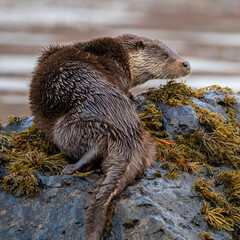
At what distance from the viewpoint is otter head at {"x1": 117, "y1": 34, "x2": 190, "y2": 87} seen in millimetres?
5062

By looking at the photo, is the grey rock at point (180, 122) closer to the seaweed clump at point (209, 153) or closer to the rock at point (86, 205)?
the seaweed clump at point (209, 153)

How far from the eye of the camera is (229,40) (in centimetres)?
1814

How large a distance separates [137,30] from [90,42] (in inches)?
569

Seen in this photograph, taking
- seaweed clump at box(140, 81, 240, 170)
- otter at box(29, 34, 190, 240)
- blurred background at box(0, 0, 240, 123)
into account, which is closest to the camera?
otter at box(29, 34, 190, 240)

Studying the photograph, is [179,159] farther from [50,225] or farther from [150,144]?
[50,225]

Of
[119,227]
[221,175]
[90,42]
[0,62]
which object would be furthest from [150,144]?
[0,62]

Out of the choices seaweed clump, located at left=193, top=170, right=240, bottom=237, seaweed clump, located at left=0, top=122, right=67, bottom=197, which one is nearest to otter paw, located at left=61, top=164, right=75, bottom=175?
seaweed clump, located at left=0, top=122, right=67, bottom=197

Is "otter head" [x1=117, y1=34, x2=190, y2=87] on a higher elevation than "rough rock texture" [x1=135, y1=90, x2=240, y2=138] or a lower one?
higher

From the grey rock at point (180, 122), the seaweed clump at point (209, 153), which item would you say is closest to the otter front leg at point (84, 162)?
the seaweed clump at point (209, 153)

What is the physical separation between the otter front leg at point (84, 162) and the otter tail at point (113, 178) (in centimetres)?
10

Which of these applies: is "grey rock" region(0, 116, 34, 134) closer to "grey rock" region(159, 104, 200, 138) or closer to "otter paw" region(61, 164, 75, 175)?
"otter paw" region(61, 164, 75, 175)

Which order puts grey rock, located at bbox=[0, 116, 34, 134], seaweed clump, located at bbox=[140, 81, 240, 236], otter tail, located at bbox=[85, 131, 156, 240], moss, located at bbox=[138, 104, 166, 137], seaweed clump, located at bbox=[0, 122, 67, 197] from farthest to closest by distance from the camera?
1. grey rock, located at bbox=[0, 116, 34, 134]
2. moss, located at bbox=[138, 104, 166, 137]
3. seaweed clump, located at bbox=[140, 81, 240, 236]
4. seaweed clump, located at bbox=[0, 122, 67, 197]
5. otter tail, located at bbox=[85, 131, 156, 240]

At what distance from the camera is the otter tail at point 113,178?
125 inches

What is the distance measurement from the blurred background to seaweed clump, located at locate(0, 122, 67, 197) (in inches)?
24.0
